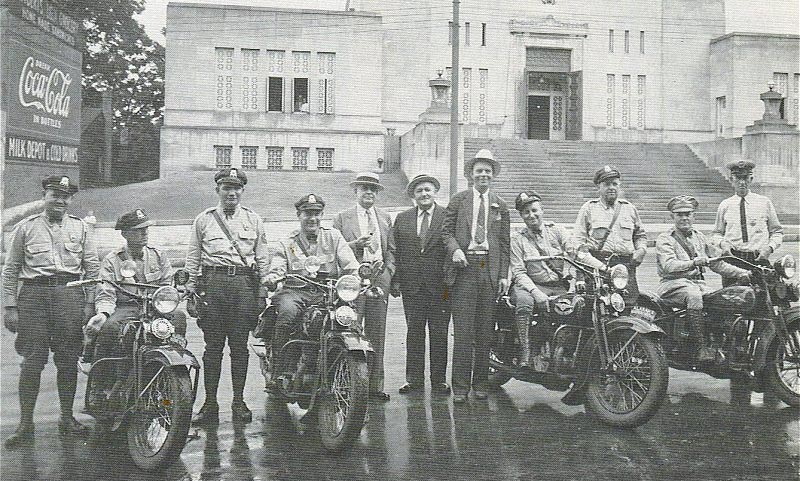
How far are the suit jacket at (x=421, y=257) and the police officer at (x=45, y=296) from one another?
2.80 m

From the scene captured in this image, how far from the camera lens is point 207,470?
4.82 m

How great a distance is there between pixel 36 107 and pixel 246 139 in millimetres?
16007

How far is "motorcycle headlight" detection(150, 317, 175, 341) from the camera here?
195 inches

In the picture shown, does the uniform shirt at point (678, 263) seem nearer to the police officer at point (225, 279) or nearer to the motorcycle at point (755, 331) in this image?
the motorcycle at point (755, 331)

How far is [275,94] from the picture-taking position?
28.0 m

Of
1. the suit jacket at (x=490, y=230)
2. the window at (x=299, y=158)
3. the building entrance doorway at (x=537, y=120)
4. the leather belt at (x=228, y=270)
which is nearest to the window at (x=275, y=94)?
the window at (x=299, y=158)

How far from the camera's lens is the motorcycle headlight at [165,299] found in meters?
5.00

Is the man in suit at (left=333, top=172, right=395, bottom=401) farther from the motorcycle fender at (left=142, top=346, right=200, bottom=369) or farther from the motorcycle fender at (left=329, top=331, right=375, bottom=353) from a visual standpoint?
the motorcycle fender at (left=142, top=346, right=200, bottom=369)

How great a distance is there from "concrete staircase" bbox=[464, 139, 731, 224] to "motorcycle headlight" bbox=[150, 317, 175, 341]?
16.7 m

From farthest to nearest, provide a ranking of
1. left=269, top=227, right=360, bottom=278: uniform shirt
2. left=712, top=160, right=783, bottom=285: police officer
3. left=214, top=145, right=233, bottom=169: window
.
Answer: left=214, top=145, right=233, bottom=169: window < left=712, top=160, right=783, bottom=285: police officer < left=269, top=227, right=360, bottom=278: uniform shirt

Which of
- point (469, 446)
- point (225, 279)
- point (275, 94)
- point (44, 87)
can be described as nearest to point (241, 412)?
point (225, 279)

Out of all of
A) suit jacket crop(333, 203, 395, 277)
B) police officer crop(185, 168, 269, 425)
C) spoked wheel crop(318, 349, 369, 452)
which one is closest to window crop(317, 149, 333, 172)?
suit jacket crop(333, 203, 395, 277)

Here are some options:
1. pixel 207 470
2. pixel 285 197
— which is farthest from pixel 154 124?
pixel 207 470

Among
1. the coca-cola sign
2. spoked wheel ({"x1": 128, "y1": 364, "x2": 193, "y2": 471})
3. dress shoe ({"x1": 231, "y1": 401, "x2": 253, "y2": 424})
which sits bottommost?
dress shoe ({"x1": 231, "y1": 401, "x2": 253, "y2": 424})
